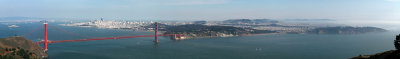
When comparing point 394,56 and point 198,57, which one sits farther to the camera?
point 198,57

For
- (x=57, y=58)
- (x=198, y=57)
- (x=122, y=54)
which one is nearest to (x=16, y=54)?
(x=57, y=58)

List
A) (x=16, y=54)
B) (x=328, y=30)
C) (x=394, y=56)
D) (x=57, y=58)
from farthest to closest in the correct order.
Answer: (x=328, y=30) → (x=57, y=58) → (x=16, y=54) → (x=394, y=56)

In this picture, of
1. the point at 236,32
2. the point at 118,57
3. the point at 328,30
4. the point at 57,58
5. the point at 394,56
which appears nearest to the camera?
the point at 394,56

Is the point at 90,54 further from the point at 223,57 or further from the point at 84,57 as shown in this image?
the point at 223,57

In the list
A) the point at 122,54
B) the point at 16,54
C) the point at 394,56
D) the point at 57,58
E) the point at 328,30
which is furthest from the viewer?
the point at 328,30

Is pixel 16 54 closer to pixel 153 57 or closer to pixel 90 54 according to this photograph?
pixel 90 54

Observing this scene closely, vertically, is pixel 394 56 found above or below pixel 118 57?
above

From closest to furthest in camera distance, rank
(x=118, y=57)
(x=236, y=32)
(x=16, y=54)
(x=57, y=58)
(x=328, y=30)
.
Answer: (x=16, y=54), (x=57, y=58), (x=118, y=57), (x=236, y=32), (x=328, y=30)

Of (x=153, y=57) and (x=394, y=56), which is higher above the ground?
(x=394, y=56)

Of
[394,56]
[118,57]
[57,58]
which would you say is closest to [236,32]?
[118,57]
